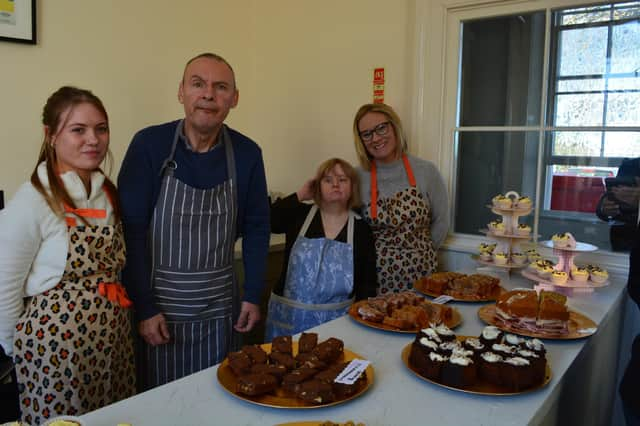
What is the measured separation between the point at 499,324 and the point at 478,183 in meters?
1.26

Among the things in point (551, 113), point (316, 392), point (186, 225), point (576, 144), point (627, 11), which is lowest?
point (316, 392)

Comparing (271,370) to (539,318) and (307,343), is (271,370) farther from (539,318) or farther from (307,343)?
(539,318)

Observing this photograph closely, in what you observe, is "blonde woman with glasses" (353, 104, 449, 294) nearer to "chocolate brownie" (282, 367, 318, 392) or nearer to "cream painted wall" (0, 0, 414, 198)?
"cream painted wall" (0, 0, 414, 198)

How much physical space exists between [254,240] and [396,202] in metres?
0.69

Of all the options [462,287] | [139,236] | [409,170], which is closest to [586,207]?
[409,170]

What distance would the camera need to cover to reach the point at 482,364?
1.18 meters

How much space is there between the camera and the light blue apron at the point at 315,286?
6.75ft

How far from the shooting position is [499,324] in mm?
1566

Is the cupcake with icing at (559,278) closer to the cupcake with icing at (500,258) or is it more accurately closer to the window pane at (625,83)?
the cupcake with icing at (500,258)

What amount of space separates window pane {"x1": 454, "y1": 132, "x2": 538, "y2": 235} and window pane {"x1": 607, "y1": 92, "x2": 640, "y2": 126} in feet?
1.08

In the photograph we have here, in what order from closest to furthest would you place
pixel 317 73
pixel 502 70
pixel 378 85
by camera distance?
pixel 502 70 < pixel 378 85 < pixel 317 73

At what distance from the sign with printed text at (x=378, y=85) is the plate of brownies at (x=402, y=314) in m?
1.42

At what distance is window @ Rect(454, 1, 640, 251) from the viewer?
2293mm

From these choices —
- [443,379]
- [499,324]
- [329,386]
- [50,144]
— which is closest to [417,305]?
[499,324]
